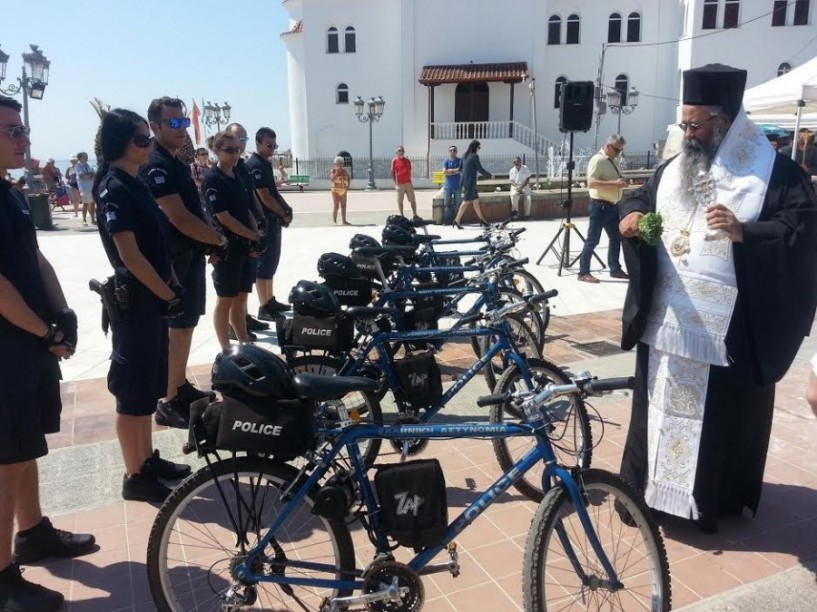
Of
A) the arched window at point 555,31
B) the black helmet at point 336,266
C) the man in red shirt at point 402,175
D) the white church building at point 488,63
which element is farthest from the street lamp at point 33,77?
the arched window at point 555,31

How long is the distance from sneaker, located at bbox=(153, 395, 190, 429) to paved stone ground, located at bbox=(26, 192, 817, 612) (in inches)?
3.5

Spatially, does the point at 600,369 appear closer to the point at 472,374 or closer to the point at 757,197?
the point at 472,374

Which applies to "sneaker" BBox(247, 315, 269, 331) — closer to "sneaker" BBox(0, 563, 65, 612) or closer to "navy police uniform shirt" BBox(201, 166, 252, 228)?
"navy police uniform shirt" BBox(201, 166, 252, 228)

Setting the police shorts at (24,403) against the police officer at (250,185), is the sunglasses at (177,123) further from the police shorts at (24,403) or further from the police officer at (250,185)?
the police officer at (250,185)

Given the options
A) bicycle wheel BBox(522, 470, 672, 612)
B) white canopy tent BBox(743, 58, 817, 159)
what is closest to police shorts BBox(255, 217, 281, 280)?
bicycle wheel BBox(522, 470, 672, 612)

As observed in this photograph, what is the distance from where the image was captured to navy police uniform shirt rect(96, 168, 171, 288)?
3.35 meters

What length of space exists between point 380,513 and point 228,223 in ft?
12.5

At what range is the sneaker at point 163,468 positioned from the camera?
373cm

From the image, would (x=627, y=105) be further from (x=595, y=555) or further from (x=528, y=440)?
(x=595, y=555)

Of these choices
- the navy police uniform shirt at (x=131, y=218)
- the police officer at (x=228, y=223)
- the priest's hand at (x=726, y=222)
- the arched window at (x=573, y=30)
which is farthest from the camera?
the arched window at (x=573, y=30)

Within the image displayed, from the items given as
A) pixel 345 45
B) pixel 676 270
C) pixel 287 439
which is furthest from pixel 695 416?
pixel 345 45

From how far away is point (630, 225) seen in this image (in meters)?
3.19

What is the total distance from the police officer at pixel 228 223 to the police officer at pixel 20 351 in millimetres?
2665

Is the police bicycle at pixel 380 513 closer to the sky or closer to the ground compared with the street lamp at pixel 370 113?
closer to the ground
